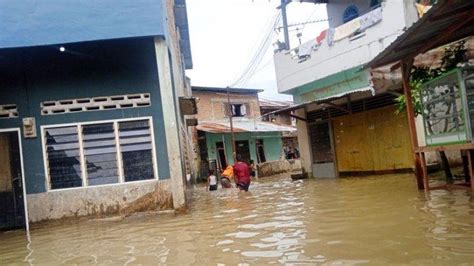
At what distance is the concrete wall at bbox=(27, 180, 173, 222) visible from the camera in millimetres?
10406

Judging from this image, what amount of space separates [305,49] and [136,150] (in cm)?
913

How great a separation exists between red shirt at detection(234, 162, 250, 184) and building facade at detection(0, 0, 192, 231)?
4.16 metres

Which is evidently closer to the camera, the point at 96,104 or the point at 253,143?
the point at 96,104

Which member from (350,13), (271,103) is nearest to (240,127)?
(271,103)

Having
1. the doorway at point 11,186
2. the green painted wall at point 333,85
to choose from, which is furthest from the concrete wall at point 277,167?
the doorway at point 11,186

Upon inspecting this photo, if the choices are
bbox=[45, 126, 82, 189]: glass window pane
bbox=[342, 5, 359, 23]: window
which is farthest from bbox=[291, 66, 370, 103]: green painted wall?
bbox=[45, 126, 82, 189]: glass window pane

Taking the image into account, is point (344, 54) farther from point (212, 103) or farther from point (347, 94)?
point (212, 103)

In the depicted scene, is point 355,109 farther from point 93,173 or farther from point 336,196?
point 93,173

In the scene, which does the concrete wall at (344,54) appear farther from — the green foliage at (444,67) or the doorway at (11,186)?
the doorway at (11,186)

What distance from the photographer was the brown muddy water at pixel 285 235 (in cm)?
472

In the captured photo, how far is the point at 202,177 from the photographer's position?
26547 mm

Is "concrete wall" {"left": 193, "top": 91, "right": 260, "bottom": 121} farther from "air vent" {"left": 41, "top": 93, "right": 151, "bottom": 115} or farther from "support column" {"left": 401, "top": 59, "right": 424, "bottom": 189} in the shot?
"support column" {"left": 401, "top": 59, "right": 424, "bottom": 189}

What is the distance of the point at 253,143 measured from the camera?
A: 2934 cm

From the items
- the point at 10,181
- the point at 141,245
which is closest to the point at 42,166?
the point at 10,181
